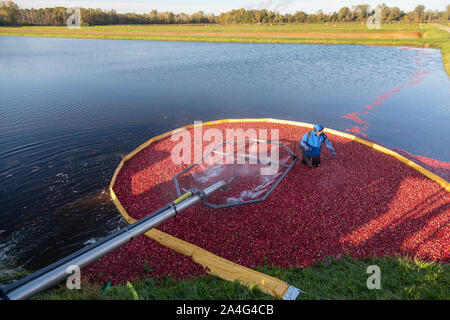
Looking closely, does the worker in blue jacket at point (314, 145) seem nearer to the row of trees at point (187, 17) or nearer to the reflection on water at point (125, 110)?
the reflection on water at point (125, 110)

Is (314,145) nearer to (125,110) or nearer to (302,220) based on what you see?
(302,220)

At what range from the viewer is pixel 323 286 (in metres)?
5.86

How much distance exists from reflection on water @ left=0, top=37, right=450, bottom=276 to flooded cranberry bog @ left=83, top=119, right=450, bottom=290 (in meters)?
1.86

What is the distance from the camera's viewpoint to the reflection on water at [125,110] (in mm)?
9703

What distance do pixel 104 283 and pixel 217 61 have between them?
128ft

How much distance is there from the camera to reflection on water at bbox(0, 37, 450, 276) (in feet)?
31.8

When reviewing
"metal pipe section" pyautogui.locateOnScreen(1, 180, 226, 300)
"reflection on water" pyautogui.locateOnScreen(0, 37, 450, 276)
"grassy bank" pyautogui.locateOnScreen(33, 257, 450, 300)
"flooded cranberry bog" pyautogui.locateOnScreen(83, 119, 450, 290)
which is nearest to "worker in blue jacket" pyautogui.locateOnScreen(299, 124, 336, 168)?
Result: "flooded cranberry bog" pyautogui.locateOnScreen(83, 119, 450, 290)

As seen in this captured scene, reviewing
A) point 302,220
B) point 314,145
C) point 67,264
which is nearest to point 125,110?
point 314,145

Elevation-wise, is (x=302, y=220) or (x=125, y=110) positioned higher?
(x=125, y=110)

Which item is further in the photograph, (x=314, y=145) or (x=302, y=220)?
(x=314, y=145)

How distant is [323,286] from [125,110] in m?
19.4

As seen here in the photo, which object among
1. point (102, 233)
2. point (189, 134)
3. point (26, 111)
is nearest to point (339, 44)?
point (189, 134)

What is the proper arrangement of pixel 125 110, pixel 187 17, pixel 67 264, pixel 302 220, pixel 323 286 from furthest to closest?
pixel 187 17 → pixel 125 110 → pixel 302 220 → pixel 323 286 → pixel 67 264
